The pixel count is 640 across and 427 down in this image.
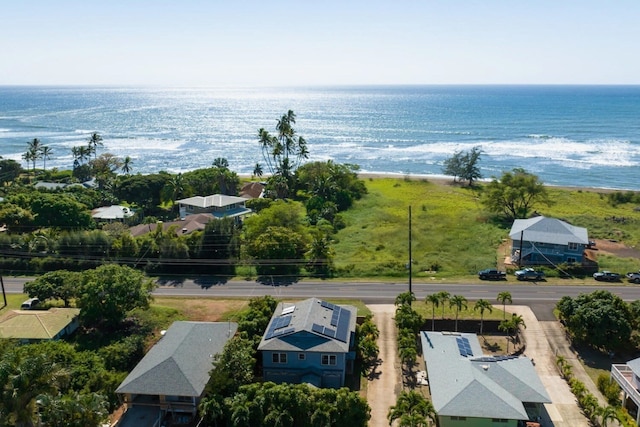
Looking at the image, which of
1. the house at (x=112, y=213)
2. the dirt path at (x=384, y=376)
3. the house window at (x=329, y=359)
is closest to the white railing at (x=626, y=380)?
the dirt path at (x=384, y=376)

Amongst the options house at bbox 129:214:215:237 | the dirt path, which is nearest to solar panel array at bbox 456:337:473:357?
the dirt path

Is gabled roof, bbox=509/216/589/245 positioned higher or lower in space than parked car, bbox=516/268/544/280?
higher

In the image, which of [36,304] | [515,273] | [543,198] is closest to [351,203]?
[543,198]

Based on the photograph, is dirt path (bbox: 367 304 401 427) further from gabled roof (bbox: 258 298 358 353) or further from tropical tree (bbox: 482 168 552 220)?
tropical tree (bbox: 482 168 552 220)

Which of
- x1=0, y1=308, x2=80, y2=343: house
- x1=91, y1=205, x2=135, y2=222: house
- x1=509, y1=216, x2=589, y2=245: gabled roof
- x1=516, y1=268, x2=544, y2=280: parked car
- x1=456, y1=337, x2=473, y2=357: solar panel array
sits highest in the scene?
x1=509, y1=216, x2=589, y2=245: gabled roof

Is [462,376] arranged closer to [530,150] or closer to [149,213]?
[149,213]

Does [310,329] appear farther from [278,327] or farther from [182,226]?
[182,226]
